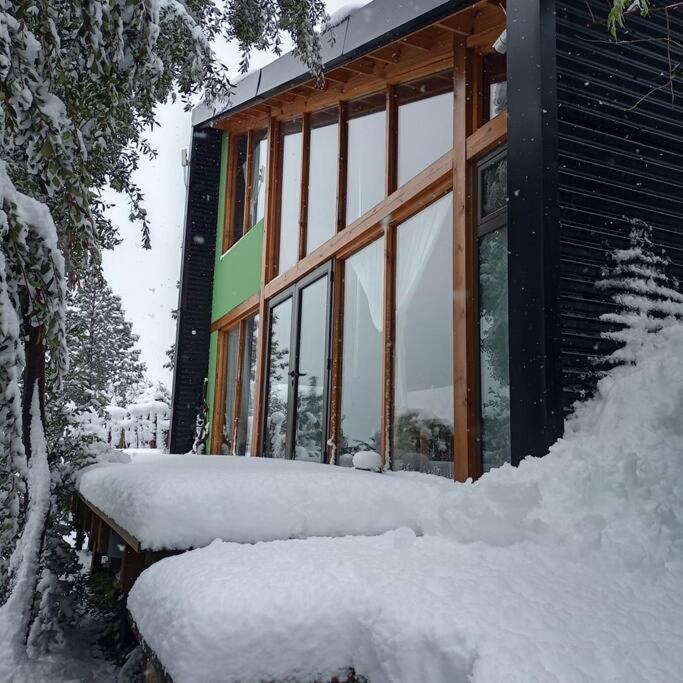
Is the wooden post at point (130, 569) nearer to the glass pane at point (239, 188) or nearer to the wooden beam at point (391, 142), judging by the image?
the wooden beam at point (391, 142)

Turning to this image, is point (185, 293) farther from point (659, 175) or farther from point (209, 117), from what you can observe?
point (659, 175)

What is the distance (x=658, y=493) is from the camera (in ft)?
5.74

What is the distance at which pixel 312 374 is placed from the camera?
625 centimetres

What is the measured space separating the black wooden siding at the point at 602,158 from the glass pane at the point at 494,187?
0.69 meters

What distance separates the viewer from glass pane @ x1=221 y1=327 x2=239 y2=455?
8.62m

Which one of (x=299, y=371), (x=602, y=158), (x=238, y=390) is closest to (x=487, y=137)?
(x=602, y=158)

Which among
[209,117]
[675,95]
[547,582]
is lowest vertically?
[547,582]

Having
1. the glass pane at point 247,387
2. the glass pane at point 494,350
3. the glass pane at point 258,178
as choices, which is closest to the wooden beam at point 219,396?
the glass pane at point 247,387

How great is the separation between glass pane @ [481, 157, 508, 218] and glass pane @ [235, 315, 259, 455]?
457 cm

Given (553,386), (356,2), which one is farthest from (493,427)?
(356,2)

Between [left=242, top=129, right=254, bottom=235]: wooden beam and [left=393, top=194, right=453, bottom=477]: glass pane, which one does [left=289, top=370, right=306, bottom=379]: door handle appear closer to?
[left=393, top=194, right=453, bottom=477]: glass pane

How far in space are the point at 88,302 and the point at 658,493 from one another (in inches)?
899

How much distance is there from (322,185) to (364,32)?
2.19 m

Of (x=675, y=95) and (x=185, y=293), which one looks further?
(x=185, y=293)
